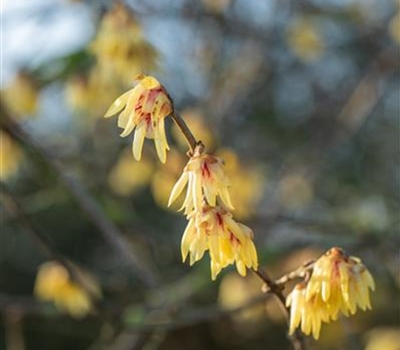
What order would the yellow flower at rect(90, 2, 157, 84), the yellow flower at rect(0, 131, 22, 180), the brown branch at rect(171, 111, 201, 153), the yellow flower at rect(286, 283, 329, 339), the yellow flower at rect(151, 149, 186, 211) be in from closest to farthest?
the brown branch at rect(171, 111, 201, 153), the yellow flower at rect(286, 283, 329, 339), the yellow flower at rect(90, 2, 157, 84), the yellow flower at rect(0, 131, 22, 180), the yellow flower at rect(151, 149, 186, 211)

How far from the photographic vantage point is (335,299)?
108 centimetres

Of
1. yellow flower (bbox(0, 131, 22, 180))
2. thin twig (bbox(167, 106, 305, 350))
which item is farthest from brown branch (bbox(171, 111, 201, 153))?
yellow flower (bbox(0, 131, 22, 180))

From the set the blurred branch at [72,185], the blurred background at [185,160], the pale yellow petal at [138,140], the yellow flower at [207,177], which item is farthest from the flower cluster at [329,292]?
the blurred branch at [72,185]

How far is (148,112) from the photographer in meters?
1.02

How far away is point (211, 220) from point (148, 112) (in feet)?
0.48

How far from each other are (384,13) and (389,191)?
80 cm

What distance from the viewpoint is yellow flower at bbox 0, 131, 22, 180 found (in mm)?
2082

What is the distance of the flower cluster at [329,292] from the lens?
1.04 m

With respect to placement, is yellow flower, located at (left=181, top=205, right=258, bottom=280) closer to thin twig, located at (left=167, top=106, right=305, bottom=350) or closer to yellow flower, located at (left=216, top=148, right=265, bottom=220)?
thin twig, located at (left=167, top=106, right=305, bottom=350)

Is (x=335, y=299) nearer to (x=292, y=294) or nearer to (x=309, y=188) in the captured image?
(x=292, y=294)

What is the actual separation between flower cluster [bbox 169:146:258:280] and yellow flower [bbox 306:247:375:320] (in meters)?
0.09

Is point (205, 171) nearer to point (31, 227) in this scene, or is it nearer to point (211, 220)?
point (211, 220)

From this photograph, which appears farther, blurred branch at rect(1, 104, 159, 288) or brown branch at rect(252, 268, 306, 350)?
blurred branch at rect(1, 104, 159, 288)

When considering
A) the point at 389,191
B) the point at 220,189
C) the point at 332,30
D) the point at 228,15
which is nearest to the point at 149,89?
the point at 220,189
